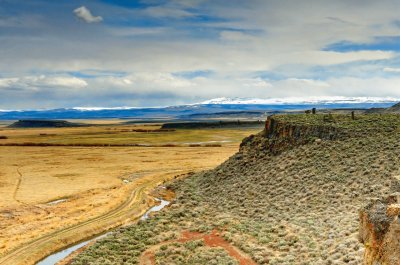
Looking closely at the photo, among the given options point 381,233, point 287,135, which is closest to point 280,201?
point 287,135

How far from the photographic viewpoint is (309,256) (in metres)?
26.2

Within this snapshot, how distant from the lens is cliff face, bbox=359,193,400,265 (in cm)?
1434

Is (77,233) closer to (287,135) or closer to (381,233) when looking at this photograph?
(381,233)

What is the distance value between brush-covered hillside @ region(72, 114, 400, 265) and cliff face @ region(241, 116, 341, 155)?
0.14 metres

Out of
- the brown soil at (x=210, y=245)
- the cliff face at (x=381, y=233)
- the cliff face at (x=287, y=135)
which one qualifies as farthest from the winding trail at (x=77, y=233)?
the cliff face at (x=381, y=233)

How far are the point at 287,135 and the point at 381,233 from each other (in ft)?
130

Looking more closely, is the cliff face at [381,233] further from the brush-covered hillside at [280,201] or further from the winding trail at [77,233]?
the winding trail at [77,233]

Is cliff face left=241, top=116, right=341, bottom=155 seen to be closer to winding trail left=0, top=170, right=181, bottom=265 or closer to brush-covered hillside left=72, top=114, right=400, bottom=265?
brush-covered hillside left=72, top=114, right=400, bottom=265

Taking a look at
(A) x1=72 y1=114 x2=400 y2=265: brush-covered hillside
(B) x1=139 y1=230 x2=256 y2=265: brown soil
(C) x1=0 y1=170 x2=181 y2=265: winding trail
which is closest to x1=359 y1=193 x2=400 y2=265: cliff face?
(A) x1=72 y1=114 x2=400 y2=265: brush-covered hillside

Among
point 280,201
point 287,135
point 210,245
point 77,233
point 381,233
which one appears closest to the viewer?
point 381,233

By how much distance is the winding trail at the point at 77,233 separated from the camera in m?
31.1

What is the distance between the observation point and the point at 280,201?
40.7 m

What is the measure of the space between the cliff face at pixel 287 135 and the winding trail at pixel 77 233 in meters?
18.0

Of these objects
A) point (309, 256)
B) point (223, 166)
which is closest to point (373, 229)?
point (309, 256)
